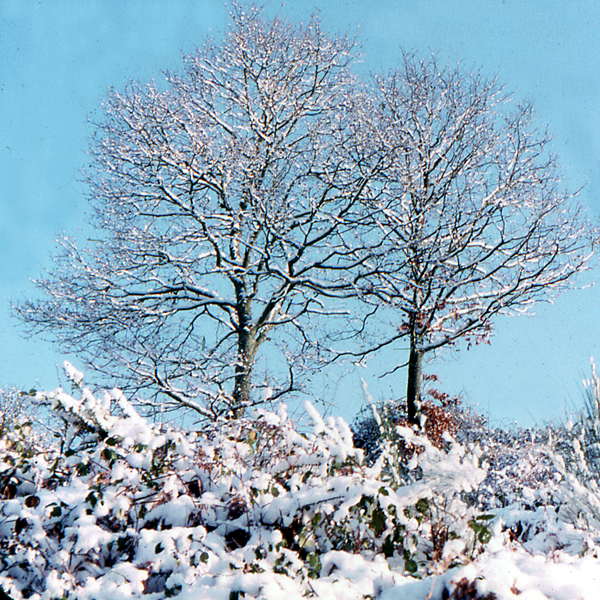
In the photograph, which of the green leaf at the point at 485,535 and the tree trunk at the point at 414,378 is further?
the tree trunk at the point at 414,378

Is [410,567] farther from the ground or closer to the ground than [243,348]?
closer to the ground

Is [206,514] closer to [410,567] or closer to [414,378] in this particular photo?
[410,567]

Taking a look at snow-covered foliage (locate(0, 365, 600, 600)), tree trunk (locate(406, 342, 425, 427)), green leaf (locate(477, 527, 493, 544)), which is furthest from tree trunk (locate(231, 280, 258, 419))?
green leaf (locate(477, 527, 493, 544))

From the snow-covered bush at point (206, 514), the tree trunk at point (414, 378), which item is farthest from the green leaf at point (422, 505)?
the tree trunk at point (414, 378)

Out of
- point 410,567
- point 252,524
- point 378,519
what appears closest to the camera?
point 410,567

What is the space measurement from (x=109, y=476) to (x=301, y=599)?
66.1 inches

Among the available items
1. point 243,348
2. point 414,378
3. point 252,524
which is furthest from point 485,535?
point 243,348

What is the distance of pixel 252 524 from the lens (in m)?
2.85

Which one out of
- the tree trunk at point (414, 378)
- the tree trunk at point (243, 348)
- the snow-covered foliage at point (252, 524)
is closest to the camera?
the snow-covered foliage at point (252, 524)

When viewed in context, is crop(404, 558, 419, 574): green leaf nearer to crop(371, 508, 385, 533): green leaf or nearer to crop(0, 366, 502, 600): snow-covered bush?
crop(0, 366, 502, 600): snow-covered bush

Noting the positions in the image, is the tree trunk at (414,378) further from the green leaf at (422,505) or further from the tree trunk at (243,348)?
the green leaf at (422,505)

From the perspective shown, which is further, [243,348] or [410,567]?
[243,348]

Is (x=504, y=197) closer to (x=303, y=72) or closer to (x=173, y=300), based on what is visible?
(x=303, y=72)

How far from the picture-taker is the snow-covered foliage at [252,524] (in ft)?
7.28
